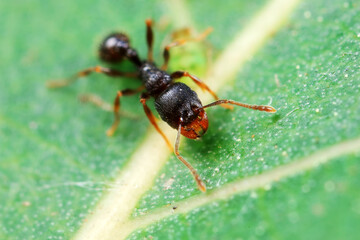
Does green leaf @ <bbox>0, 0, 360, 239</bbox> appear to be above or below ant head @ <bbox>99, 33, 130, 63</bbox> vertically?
below

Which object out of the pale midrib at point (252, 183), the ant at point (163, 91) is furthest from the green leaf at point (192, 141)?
the ant at point (163, 91)

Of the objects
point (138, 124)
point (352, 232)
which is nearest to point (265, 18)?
point (138, 124)

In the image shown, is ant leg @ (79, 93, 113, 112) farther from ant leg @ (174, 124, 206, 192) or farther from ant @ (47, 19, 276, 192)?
ant leg @ (174, 124, 206, 192)

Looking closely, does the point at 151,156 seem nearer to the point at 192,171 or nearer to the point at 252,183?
the point at 192,171

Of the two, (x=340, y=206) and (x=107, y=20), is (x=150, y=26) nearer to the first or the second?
(x=107, y=20)

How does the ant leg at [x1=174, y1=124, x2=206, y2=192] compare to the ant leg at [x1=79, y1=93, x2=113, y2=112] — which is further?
the ant leg at [x1=79, y1=93, x2=113, y2=112]

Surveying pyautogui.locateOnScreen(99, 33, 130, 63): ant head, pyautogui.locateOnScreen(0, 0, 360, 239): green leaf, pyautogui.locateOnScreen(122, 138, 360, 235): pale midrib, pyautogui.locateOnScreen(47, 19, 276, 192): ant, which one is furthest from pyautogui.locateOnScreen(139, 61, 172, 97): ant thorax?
pyautogui.locateOnScreen(122, 138, 360, 235): pale midrib

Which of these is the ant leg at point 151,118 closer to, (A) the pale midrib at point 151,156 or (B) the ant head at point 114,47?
(A) the pale midrib at point 151,156
